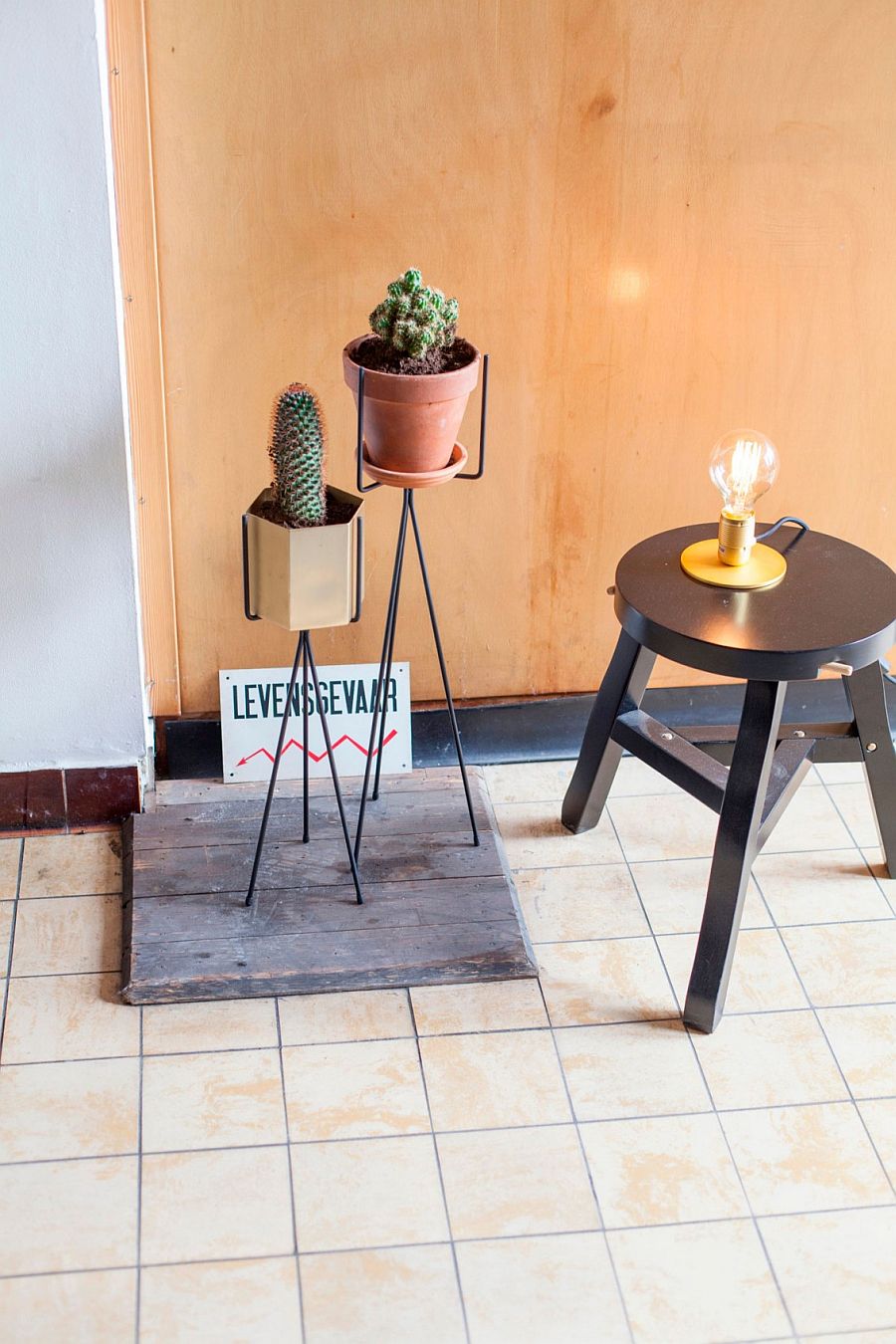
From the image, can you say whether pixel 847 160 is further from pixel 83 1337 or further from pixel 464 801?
pixel 83 1337

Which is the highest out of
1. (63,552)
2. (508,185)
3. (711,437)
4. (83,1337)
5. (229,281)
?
(508,185)

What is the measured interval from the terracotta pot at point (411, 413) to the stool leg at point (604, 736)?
1.98ft

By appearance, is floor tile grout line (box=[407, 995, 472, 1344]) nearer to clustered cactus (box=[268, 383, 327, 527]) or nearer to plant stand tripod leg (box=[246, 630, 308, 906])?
plant stand tripod leg (box=[246, 630, 308, 906])

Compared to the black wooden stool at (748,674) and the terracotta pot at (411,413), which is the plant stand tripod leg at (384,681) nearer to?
the terracotta pot at (411,413)

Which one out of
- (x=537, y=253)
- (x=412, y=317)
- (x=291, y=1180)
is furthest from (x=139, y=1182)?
(x=537, y=253)

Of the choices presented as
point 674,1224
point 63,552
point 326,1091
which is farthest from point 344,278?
point 674,1224

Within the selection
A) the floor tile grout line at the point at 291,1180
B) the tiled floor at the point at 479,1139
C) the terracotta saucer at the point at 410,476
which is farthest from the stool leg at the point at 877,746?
the floor tile grout line at the point at 291,1180

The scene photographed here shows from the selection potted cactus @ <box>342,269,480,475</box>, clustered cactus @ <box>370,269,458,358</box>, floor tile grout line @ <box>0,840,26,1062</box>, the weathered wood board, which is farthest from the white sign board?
clustered cactus @ <box>370,269,458,358</box>

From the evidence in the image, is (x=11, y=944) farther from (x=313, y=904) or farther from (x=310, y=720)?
(x=310, y=720)

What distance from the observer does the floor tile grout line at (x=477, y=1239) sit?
2215 mm

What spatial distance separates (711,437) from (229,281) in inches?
47.8

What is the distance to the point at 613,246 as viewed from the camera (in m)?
3.02

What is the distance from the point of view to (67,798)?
321cm

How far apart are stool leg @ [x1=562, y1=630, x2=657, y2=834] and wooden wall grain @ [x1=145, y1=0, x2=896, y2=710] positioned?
441mm
